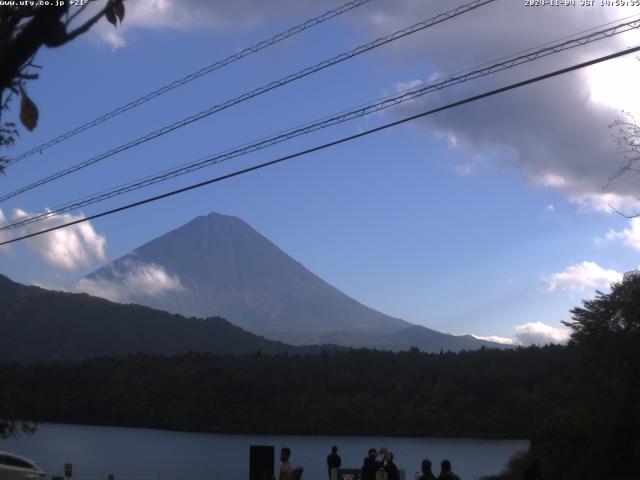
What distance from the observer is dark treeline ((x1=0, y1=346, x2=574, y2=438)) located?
8894 cm

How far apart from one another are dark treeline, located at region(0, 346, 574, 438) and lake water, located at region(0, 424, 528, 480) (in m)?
3.50

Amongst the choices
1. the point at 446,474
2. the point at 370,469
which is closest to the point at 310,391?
the point at 370,469

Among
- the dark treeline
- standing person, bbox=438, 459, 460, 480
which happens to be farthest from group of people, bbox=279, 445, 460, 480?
the dark treeline

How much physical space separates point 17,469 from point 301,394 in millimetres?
79685

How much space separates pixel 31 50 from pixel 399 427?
92.4 m

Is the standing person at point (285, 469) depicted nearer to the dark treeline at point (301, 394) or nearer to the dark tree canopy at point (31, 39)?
the dark tree canopy at point (31, 39)

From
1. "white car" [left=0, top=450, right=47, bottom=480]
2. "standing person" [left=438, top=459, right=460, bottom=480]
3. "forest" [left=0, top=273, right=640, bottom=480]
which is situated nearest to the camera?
"standing person" [left=438, top=459, right=460, bottom=480]

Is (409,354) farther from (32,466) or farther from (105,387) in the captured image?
(32,466)

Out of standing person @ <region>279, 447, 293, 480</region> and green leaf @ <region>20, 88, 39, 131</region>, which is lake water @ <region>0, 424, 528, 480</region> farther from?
green leaf @ <region>20, 88, 39, 131</region>

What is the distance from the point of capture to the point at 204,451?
6975 centimetres

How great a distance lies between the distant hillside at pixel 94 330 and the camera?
440 feet

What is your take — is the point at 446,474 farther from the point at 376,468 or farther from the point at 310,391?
the point at 310,391

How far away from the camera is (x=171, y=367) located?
333 ft

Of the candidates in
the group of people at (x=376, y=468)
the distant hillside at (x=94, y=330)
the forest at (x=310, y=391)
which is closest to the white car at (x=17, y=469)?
the group of people at (x=376, y=468)
